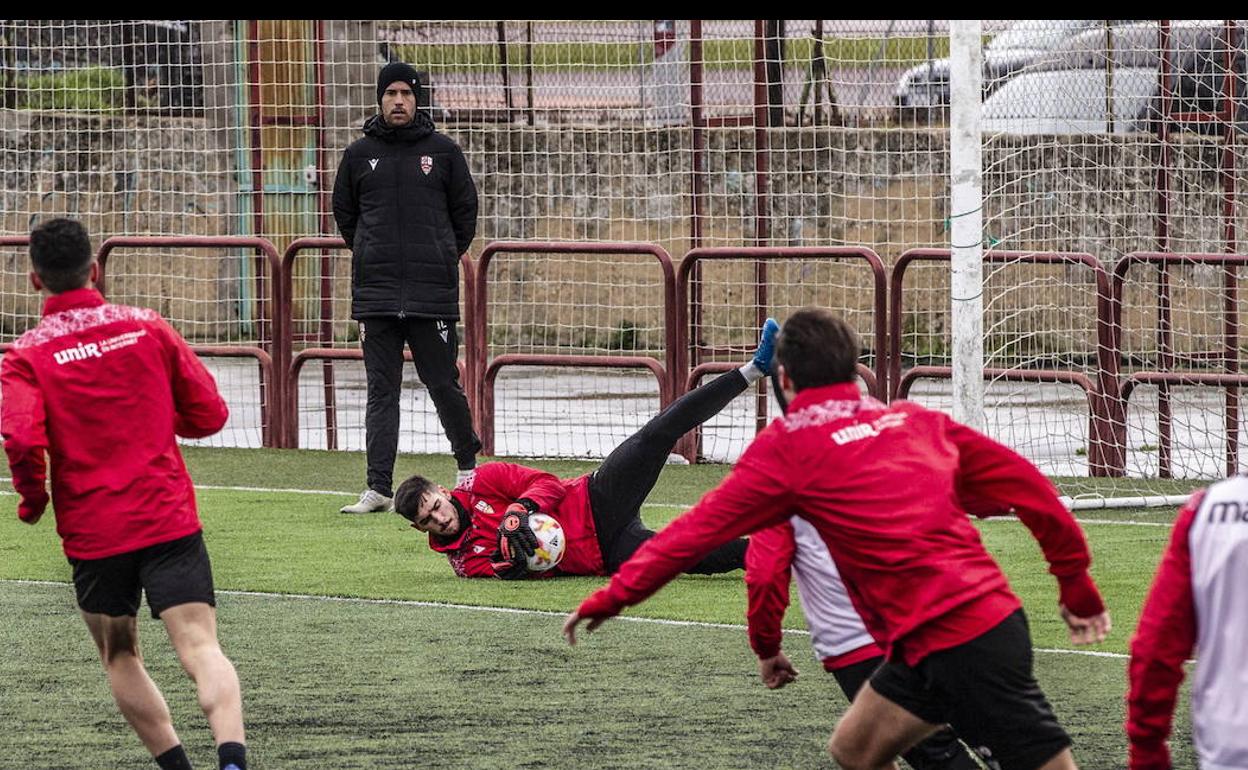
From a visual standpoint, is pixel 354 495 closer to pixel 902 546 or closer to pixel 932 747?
pixel 932 747

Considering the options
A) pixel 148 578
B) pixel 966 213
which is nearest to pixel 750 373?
pixel 966 213

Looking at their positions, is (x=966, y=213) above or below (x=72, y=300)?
above

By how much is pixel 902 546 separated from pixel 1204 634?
0.83m

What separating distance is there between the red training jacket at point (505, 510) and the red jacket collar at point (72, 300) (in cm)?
335

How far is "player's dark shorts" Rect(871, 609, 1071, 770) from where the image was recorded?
4598 mm

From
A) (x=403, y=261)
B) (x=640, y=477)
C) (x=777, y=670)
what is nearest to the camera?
(x=777, y=670)

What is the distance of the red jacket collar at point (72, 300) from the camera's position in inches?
220

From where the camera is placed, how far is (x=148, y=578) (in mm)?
5586

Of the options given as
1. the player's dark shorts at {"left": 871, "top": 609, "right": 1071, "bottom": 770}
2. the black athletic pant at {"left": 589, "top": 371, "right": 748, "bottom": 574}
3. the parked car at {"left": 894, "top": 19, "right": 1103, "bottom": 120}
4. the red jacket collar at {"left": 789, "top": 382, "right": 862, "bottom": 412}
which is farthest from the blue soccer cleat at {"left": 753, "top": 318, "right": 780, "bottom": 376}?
the player's dark shorts at {"left": 871, "top": 609, "right": 1071, "bottom": 770}

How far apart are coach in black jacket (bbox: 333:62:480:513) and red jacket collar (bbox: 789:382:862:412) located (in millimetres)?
6286

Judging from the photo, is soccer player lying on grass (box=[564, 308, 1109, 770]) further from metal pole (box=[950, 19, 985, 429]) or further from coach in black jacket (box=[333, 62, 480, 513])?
coach in black jacket (box=[333, 62, 480, 513])

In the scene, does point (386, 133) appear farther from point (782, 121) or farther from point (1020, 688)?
point (1020, 688)

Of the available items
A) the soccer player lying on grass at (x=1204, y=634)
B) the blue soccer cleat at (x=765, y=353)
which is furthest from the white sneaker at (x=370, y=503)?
the soccer player lying on grass at (x=1204, y=634)

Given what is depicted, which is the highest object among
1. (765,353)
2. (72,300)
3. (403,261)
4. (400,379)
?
(403,261)
